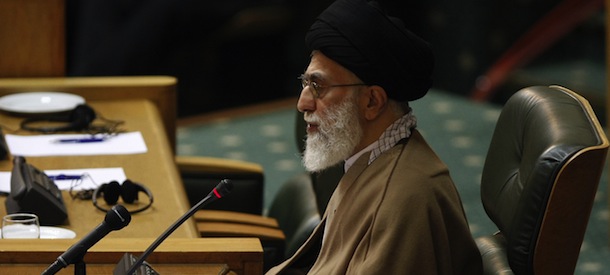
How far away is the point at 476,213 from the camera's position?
6.00 m

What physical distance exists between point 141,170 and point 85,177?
203 millimetres

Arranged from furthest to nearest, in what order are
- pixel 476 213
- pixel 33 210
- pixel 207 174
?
pixel 476 213
pixel 207 174
pixel 33 210

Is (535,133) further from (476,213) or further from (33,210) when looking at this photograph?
(476,213)

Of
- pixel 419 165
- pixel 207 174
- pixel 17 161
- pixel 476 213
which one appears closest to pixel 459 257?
pixel 419 165

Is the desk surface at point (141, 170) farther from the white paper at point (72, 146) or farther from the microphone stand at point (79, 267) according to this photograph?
the microphone stand at point (79, 267)

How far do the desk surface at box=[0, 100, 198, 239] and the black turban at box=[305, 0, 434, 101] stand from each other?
0.74m

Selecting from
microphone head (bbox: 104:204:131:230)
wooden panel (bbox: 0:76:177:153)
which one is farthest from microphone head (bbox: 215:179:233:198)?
wooden panel (bbox: 0:76:177:153)

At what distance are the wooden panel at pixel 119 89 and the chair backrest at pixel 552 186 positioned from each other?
84.8 inches

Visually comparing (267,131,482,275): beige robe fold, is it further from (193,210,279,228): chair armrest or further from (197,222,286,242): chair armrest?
(193,210,279,228): chair armrest

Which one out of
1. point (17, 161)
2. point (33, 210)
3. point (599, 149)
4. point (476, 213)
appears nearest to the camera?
point (599, 149)

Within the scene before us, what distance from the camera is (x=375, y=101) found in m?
3.00

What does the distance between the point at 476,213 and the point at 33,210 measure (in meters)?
2.95

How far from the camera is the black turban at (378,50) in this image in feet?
9.64

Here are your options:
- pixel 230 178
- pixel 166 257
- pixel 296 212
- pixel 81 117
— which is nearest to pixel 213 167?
pixel 230 178
